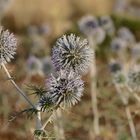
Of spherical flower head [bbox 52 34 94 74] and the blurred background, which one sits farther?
the blurred background

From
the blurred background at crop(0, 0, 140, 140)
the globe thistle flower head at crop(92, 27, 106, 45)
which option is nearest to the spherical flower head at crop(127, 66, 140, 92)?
the blurred background at crop(0, 0, 140, 140)

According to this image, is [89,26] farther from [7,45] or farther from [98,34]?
[7,45]

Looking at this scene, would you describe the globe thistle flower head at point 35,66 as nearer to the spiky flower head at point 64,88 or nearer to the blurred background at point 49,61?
the blurred background at point 49,61

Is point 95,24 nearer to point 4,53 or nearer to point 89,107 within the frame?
point 89,107

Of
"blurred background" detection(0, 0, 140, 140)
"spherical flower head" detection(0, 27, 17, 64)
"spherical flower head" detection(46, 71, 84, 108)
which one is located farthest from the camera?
"blurred background" detection(0, 0, 140, 140)

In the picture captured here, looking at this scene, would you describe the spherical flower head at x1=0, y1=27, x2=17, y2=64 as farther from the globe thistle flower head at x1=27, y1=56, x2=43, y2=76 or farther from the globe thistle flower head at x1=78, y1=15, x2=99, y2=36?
the globe thistle flower head at x1=27, y1=56, x2=43, y2=76

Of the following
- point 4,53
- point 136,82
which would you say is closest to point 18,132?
point 136,82

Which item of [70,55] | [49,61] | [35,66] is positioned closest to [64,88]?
[70,55]
